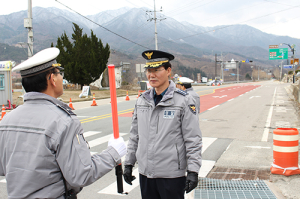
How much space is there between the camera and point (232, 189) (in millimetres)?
4516

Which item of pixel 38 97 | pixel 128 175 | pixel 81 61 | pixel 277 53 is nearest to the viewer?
pixel 38 97

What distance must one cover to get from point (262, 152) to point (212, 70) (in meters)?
156

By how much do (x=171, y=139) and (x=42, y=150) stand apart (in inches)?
49.8

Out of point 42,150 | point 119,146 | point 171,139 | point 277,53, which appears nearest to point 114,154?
point 119,146

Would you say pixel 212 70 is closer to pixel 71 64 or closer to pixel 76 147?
pixel 71 64

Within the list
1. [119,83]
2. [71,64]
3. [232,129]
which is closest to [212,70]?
[119,83]

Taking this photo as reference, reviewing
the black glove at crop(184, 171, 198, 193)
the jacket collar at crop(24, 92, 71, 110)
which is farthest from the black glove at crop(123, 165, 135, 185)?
the jacket collar at crop(24, 92, 71, 110)

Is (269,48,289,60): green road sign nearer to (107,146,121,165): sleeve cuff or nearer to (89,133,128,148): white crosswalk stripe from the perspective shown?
(89,133,128,148): white crosswalk stripe

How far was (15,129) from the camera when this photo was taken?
179cm

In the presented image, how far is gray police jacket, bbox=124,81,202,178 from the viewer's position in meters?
2.59

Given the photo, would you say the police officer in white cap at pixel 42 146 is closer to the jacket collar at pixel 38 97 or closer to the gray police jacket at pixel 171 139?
the jacket collar at pixel 38 97

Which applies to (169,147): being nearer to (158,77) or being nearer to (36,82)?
(158,77)

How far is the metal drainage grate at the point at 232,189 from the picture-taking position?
14.0 feet

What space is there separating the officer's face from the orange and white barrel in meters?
3.28
